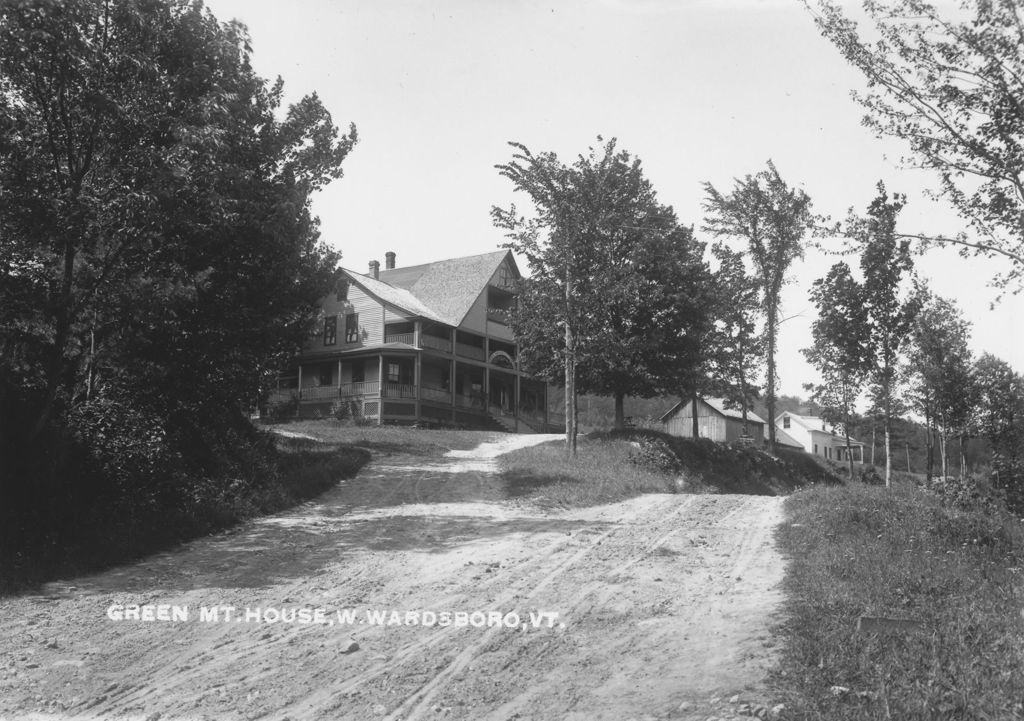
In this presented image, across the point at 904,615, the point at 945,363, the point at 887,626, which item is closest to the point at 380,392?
the point at 945,363

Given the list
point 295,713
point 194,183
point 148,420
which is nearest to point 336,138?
point 194,183

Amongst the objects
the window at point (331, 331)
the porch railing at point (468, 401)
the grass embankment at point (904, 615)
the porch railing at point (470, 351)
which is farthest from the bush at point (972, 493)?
the window at point (331, 331)

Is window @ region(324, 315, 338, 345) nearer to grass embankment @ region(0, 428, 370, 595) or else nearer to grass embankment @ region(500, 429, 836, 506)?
grass embankment @ region(500, 429, 836, 506)

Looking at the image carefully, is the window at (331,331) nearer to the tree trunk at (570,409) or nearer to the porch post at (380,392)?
the porch post at (380,392)

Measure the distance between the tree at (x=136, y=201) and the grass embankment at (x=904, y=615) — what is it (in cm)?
1000

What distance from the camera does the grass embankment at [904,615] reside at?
5273 millimetres

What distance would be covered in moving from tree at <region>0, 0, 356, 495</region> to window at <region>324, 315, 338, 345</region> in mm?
28685

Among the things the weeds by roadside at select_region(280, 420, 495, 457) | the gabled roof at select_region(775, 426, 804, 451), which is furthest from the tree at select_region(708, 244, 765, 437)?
the gabled roof at select_region(775, 426, 804, 451)

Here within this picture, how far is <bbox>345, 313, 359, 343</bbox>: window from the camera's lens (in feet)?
144

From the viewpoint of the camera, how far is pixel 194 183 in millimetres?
12281

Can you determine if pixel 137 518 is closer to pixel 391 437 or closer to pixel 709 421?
pixel 391 437

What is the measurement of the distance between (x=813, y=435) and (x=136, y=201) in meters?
87.2

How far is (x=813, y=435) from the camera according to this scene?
8888 cm

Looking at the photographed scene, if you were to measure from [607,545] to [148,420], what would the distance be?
921 cm
